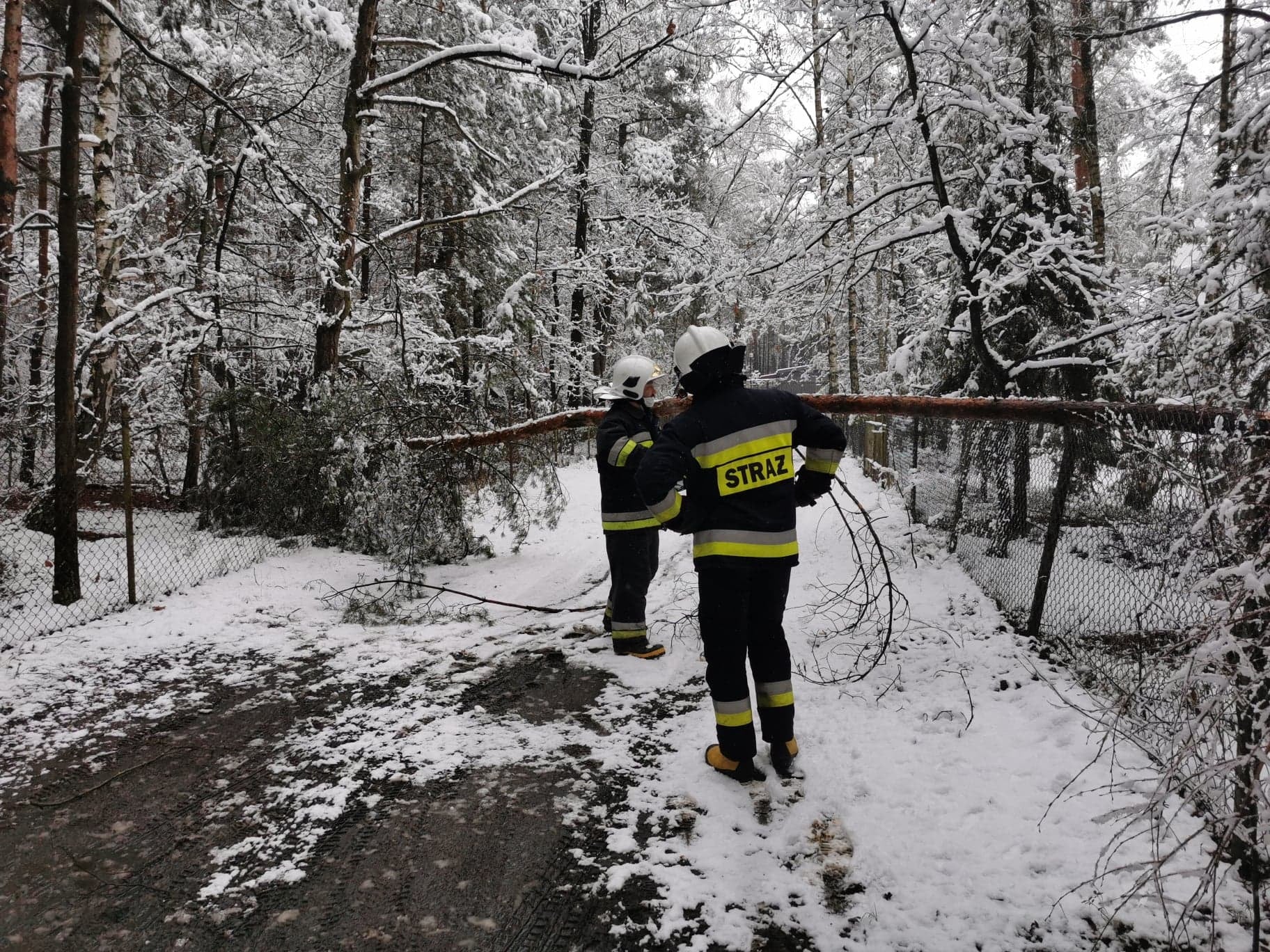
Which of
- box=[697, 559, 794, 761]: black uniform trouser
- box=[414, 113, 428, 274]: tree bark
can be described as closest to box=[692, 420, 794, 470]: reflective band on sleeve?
box=[697, 559, 794, 761]: black uniform trouser

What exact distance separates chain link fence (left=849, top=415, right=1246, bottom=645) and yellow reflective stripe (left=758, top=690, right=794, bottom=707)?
1.65 metres

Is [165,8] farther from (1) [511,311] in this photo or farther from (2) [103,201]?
(1) [511,311]

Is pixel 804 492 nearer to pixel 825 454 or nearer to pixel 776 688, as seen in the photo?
pixel 825 454

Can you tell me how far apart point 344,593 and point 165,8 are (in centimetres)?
678

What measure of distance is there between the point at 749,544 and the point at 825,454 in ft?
2.17

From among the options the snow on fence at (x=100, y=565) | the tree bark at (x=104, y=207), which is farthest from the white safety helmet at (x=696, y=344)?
the tree bark at (x=104, y=207)

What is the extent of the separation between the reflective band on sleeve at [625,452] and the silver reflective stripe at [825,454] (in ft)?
4.97

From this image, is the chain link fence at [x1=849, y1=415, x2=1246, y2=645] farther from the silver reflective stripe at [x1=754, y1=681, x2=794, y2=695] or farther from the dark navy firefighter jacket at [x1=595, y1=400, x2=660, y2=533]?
the dark navy firefighter jacket at [x1=595, y1=400, x2=660, y2=533]

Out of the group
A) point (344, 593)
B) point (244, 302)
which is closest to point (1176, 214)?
point (344, 593)

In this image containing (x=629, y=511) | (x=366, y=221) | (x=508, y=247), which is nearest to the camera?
(x=629, y=511)

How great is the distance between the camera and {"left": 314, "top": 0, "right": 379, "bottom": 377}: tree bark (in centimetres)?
886

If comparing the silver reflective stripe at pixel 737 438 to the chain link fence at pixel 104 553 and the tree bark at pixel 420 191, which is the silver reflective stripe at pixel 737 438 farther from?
the tree bark at pixel 420 191

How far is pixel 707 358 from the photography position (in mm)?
3393

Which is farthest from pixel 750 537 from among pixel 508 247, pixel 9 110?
pixel 508 247
